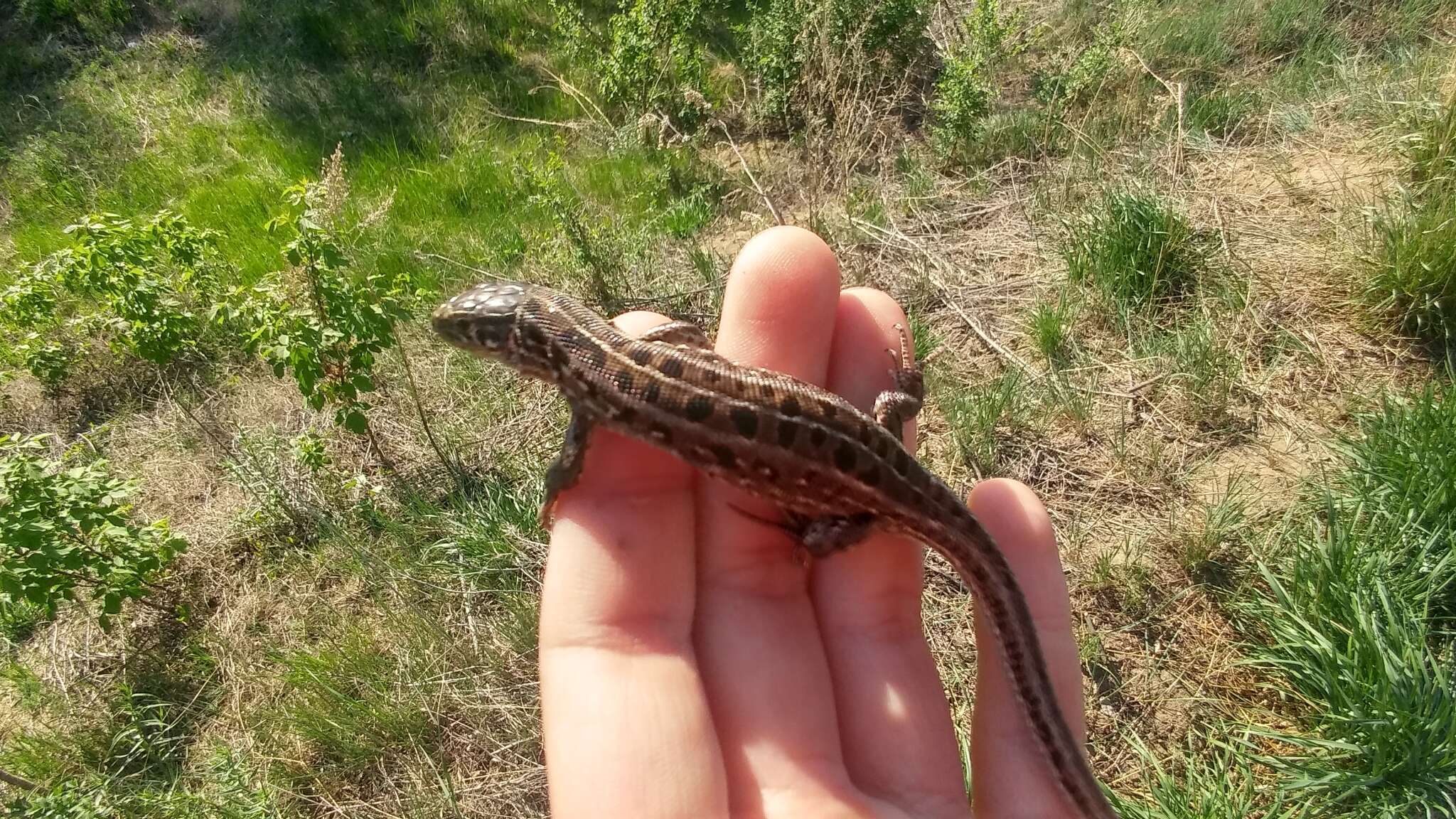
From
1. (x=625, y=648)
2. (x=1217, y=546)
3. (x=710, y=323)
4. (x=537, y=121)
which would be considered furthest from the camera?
(x=537, y=121)

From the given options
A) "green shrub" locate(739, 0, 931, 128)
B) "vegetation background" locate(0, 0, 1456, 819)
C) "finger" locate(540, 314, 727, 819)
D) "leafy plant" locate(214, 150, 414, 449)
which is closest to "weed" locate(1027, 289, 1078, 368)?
"vegetation background" locate(0, 0, 1456, 819)

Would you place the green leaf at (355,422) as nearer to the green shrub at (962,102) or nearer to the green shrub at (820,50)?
the green shrub at (820,50)

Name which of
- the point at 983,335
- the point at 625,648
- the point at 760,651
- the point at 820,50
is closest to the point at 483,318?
the point at 625,648

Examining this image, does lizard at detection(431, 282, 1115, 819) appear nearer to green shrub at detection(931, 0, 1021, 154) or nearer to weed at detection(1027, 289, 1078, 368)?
weed at detection(1027, 289, 1078, 368)

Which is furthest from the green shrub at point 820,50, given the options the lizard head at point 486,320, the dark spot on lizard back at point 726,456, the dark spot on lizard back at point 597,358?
the dark spot on lizard back at point 726,456

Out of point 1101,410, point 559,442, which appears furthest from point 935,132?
point 559,442

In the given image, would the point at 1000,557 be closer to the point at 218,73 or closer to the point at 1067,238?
the point at 1067,238

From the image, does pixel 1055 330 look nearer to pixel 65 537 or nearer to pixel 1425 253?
pixel 1425 253
